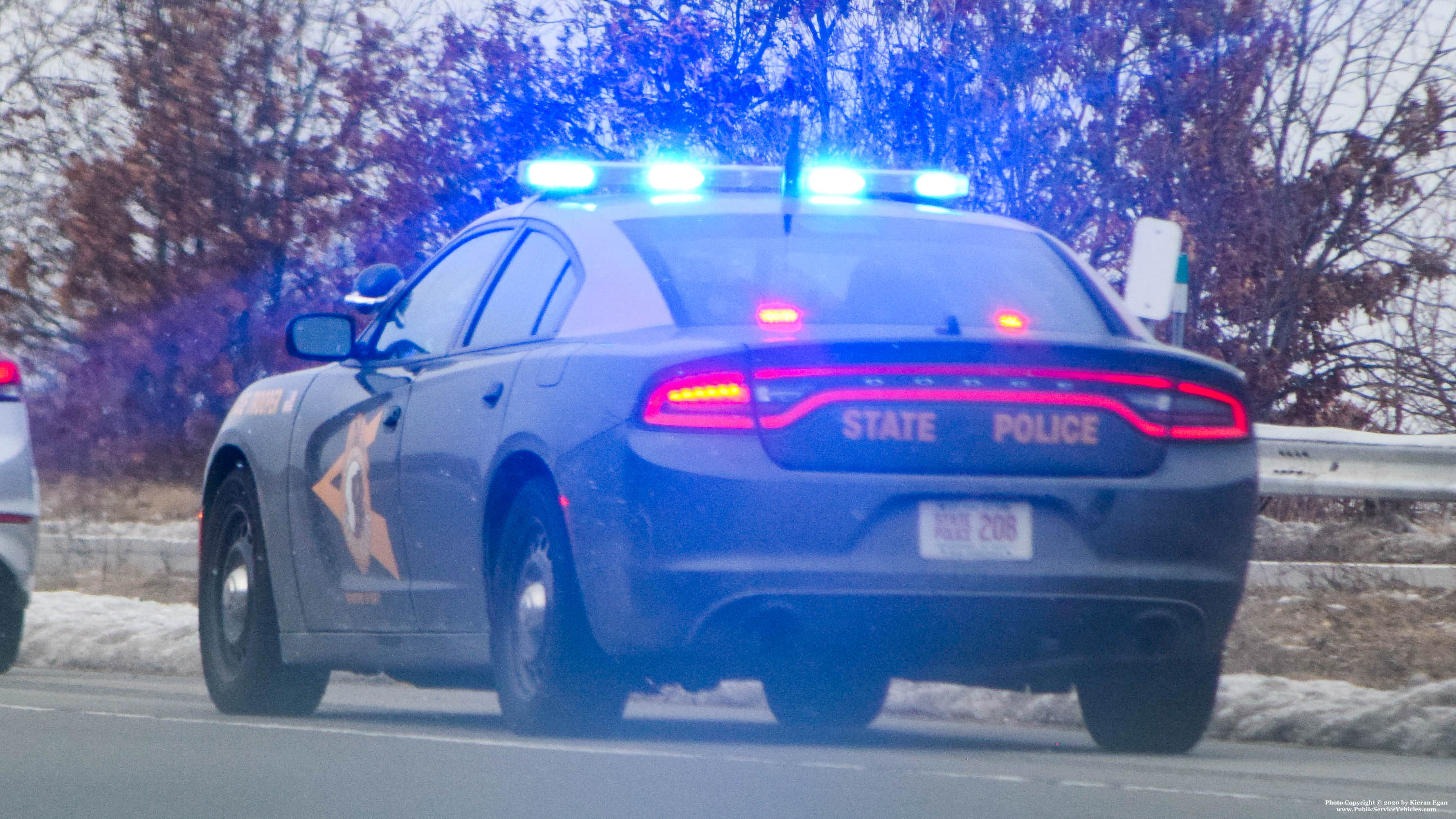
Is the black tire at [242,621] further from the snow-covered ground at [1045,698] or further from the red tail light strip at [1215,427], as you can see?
the red tail light strip at [1215,427]

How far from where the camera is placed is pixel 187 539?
18281mm

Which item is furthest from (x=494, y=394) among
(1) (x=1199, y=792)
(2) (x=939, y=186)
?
(1) (x=1199, y=792)

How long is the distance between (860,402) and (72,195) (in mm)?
22928

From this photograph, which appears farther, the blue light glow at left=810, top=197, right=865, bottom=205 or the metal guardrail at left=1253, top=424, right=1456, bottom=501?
the metal guardrail at left=1253, top=424, right=1456, bottom=501

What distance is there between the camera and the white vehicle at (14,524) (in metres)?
9.85

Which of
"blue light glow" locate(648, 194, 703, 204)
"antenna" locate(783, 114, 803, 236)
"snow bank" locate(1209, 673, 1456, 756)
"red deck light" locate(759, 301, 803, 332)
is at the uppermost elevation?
"antenna" locate(783, 114, 803, 236)

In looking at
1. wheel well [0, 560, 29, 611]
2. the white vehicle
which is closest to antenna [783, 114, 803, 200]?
the white vehicle

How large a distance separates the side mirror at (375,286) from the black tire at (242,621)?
2.32 feet

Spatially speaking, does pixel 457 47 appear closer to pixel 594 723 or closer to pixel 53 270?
pixel 53 270

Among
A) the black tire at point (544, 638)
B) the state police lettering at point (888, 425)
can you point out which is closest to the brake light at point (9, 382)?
the black tire at point (544, 638)

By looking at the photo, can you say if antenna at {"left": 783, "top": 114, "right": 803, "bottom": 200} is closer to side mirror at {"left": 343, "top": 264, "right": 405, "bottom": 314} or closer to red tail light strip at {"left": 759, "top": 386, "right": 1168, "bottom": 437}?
red tail light strip at {"left": 759, "top": 386, "right": 1168, "bottom": 437}

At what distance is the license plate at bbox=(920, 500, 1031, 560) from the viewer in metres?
5.56

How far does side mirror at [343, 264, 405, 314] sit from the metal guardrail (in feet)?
18.5

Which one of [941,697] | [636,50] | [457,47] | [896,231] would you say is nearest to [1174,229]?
[941,697]
